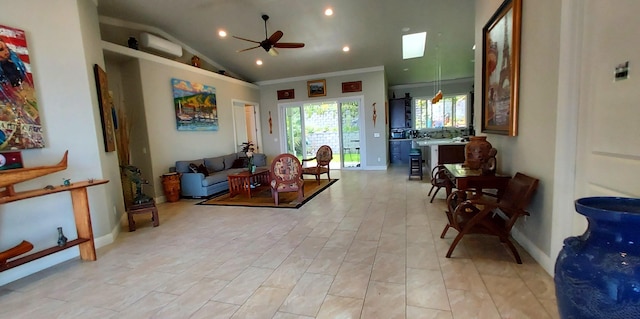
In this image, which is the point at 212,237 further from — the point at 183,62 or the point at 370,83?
the point at 370,83

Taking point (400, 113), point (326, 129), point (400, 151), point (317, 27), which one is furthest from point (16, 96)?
point (400, 113)

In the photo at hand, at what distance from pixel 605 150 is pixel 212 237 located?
3.76 meters

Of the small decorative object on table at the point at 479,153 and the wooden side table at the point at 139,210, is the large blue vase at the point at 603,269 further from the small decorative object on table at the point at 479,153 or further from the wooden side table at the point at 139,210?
the wooden side table at the point at 139,210

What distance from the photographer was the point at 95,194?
3318mm

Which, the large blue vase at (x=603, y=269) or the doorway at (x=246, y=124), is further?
the doorway at (x=246, y=124)

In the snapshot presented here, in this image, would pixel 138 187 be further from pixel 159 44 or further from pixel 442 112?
pixel 442 112

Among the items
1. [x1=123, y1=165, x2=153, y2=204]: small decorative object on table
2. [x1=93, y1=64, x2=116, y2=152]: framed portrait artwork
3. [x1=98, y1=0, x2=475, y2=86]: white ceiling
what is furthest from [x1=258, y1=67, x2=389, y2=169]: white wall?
[x1=93, y1=64, x2=116, y2=152]: framed portrait artwork

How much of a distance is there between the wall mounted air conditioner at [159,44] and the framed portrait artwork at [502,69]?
5827mm

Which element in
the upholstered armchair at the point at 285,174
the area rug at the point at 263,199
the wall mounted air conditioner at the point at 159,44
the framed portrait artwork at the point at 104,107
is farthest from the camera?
the wall mounted air conditioner at the point at 159,44

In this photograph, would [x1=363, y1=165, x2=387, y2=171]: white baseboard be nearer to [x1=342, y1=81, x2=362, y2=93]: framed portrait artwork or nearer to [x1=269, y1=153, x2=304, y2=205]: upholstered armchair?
[x1=342, y1=81, x2=362, y2=93]: framed portrait artwork

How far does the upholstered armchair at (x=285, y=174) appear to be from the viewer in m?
4.63

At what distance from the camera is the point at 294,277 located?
7.82ft

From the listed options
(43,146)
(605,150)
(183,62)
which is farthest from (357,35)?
(43,146)

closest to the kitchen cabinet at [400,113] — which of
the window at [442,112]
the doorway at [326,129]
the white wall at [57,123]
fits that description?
the window at [442,112]
